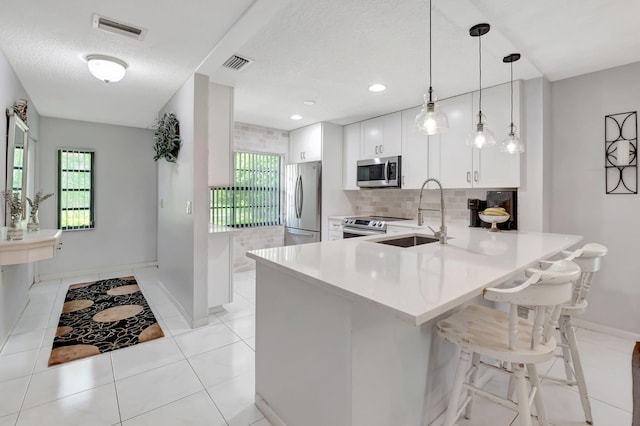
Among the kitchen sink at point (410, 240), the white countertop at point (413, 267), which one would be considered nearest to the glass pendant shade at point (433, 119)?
→ the white countertop at point (413, 267)

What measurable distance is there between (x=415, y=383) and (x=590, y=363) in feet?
5.85

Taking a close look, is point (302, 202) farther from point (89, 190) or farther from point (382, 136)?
point (89, 190)

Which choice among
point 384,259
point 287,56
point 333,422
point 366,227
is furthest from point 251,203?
point 333,422

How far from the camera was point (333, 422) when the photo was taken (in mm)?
1269

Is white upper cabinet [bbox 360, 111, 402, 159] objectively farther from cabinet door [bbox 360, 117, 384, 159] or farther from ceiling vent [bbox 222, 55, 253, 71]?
ceiling vent [bbox 222, 55, 253, 71]

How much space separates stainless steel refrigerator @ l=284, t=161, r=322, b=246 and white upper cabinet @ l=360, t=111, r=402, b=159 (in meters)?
0.77

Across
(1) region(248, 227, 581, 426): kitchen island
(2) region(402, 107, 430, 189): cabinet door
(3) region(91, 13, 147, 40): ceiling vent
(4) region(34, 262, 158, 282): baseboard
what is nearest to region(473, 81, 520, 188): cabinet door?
(2) region(402, 107, 430, 189): cabinet door

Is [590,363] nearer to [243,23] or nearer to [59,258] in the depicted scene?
[243,23]

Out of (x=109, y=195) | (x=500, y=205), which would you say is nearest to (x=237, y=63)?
(x=500, y=205)

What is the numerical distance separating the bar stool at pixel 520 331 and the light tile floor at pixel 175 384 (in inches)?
22.0

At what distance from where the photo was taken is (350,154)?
187 inches

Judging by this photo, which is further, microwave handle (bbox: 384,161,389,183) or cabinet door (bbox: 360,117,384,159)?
cabinet door (bbox: 360,117,384,159)

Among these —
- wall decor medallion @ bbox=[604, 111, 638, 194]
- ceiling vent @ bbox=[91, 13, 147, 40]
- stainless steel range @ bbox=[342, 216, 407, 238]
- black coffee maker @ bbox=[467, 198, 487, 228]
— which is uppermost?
ceiling vent @ bbox=[91, 13, 147, 40]

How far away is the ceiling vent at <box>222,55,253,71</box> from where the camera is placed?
2.53 m
